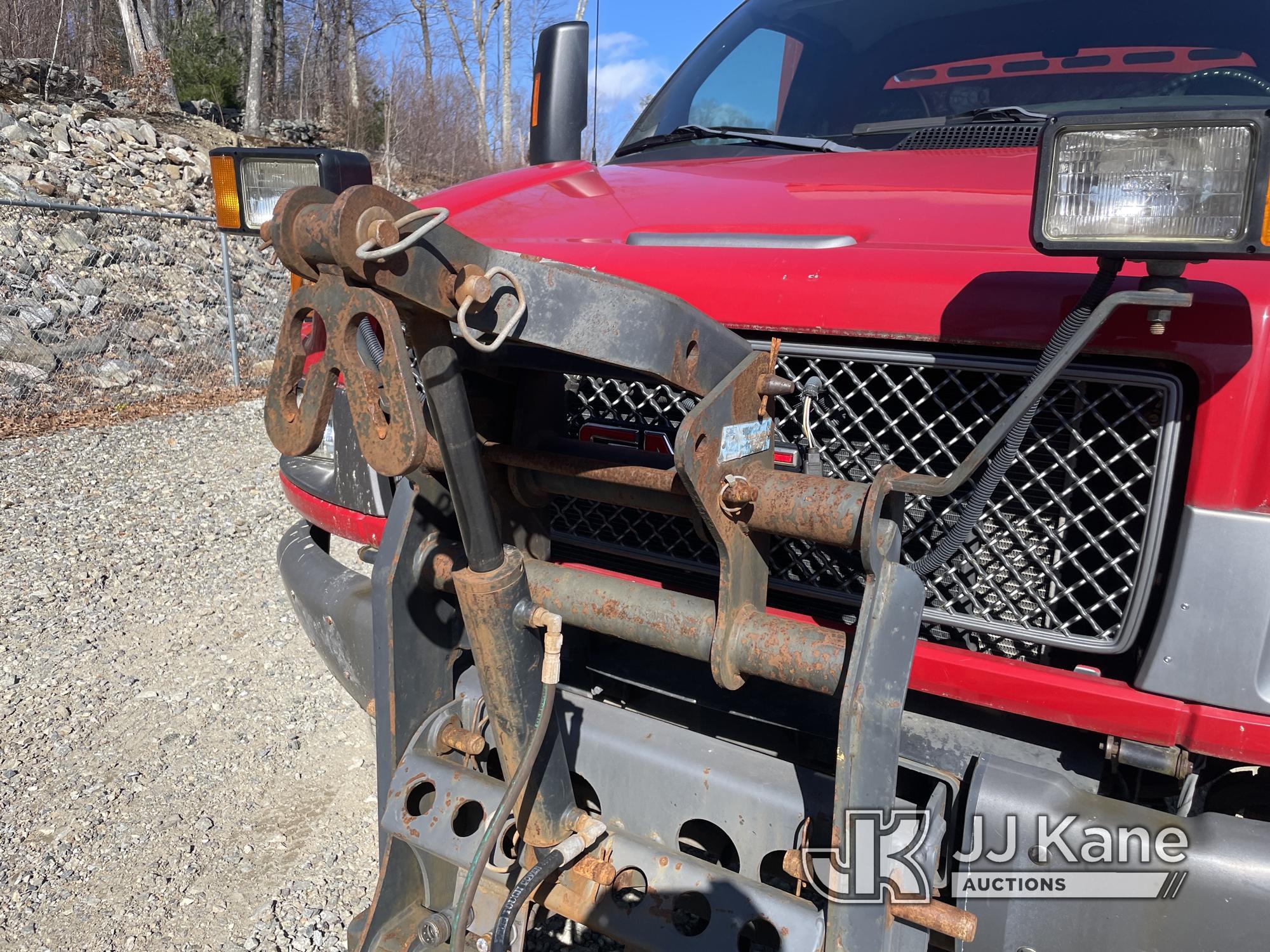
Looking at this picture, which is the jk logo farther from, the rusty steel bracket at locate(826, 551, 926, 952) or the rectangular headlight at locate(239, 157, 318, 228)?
the rectangular headlight at locate(239, 157, 318, 228)

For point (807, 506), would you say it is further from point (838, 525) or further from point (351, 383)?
point (351, 383)

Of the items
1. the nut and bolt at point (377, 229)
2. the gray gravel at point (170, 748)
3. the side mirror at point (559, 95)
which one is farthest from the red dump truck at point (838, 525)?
the side mirror at point (559, 95)

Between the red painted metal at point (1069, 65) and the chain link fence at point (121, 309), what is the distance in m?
7.19

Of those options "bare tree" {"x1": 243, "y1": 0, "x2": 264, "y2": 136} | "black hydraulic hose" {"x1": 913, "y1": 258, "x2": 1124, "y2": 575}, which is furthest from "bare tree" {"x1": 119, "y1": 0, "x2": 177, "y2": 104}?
"black hydraulic hose" {"x1": 913, "y1": 258, "x2": 1124, "y2": 575}

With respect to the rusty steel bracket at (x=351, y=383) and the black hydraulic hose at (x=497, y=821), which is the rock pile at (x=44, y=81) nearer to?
the rusty steel bracket at (x=351, y=383)

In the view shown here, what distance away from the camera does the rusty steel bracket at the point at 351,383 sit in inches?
51.2

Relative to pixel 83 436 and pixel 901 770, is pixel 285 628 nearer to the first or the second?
pixel 901 770

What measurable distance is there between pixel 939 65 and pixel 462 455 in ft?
6.76

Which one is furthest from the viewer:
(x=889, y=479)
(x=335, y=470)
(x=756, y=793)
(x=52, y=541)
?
(x=52, y=541)

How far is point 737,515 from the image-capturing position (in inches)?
64.1

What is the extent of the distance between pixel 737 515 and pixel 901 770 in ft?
2.13

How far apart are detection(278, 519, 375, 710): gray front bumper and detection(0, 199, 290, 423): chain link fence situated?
622 cm

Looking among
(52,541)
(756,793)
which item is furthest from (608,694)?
(52,541)

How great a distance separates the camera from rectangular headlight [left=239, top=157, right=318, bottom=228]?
1957 millimetres
